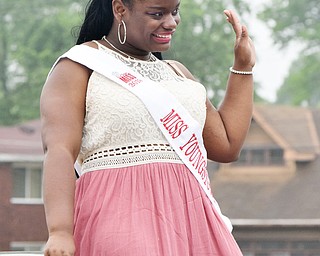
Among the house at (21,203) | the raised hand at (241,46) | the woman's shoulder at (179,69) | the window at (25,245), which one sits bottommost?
the window at (25,245)

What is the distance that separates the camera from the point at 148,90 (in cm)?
415

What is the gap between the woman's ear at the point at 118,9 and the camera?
423cm

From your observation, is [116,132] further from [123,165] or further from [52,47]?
[52,47]

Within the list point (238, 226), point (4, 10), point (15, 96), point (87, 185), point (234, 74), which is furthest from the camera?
point (4, 10)

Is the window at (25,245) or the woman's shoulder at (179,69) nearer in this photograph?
the woman's shoulder at (179,69)

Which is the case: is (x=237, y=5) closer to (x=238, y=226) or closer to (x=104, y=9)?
(x=238, y=226)

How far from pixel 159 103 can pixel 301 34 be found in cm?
5511

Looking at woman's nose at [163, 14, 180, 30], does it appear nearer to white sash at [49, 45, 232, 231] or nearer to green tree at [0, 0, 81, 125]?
white sash at [49, 45, 232, 231]

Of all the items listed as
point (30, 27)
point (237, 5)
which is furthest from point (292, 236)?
point (30, 27)

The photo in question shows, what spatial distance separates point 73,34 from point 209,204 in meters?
0.83

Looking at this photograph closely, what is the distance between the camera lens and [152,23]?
4176mm

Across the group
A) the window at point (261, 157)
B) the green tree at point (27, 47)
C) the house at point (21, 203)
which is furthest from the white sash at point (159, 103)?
the green tree at point (27, 47)

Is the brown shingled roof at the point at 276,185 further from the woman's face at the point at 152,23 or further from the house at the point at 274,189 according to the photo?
the woman's face at the point at 152,23

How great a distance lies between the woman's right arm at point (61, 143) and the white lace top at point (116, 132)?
4 cm
